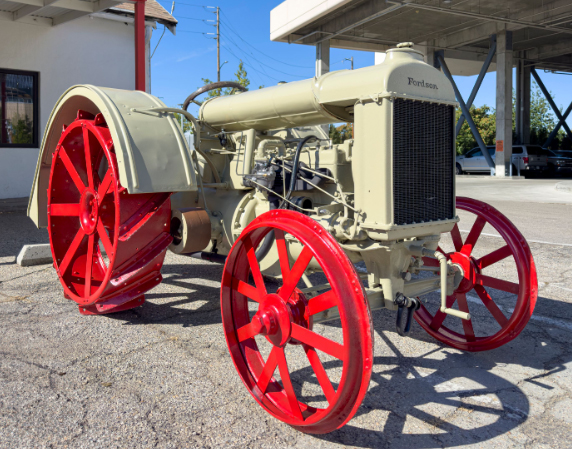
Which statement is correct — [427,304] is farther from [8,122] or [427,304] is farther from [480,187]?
[480,187]

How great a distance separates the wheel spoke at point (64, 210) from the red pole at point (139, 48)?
5.40 m

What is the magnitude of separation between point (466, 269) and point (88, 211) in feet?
8.25

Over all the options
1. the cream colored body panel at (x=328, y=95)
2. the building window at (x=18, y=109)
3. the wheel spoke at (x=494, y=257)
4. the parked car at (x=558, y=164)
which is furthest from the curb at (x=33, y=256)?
the parked car at (x=558, y=164)

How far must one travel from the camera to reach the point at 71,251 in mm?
3725

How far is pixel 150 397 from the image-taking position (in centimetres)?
259

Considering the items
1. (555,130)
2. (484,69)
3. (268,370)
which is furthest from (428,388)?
(555,130)

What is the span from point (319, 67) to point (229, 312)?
68.4 feet

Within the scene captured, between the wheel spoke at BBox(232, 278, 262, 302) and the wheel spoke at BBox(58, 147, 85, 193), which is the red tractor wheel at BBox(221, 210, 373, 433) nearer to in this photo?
the wheel spoke at BBox(232, 278, 262, 302)

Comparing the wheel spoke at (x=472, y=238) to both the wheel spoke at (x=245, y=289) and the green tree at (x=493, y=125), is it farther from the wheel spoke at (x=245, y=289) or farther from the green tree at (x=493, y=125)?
the green tree at (x=493, y=125)

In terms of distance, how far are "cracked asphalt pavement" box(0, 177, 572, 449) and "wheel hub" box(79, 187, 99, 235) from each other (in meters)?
0.68

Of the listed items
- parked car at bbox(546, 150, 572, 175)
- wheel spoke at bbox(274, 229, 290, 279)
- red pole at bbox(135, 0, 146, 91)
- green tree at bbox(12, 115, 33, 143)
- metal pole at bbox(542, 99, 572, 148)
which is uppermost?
metal pole at bbox(542, 99, 572, 148)

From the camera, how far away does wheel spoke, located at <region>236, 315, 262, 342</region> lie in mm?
2375

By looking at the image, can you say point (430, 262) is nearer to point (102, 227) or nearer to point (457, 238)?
point (457, 238)

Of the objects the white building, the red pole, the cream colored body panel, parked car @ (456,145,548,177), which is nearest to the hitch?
the cream colored body panel
